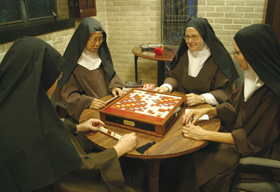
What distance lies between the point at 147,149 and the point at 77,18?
10.1 ft

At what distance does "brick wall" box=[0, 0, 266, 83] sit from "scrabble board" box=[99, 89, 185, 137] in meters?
1.95

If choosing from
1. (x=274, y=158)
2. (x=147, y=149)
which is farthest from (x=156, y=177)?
(x=274, y=158)

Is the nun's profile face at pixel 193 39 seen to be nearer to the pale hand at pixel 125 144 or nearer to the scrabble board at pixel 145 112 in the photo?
the scrabble board at pixel 145 112

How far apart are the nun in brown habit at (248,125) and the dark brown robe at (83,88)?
1.13m

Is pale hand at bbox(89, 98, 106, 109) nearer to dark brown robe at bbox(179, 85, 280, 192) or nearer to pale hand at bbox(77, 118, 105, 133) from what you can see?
pale hand at bbox(77, 118, 105, 133)

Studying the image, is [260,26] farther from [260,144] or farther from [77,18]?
[77,18]

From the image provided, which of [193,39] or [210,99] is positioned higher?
[193,39]

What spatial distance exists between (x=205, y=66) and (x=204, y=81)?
0.17m

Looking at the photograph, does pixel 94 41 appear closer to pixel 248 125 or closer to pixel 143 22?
pixel 248 125

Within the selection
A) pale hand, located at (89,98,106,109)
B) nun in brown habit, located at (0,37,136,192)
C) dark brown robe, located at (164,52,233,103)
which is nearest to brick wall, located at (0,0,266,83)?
pale hand, located at (89,98,106,109)

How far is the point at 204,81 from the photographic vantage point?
2.66 meters

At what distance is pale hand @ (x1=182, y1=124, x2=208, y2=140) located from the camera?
5.73ft

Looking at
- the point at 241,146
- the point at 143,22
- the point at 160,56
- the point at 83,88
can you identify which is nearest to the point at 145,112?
the point at 241,146

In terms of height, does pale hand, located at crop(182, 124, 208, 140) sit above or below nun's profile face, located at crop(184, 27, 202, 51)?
below
